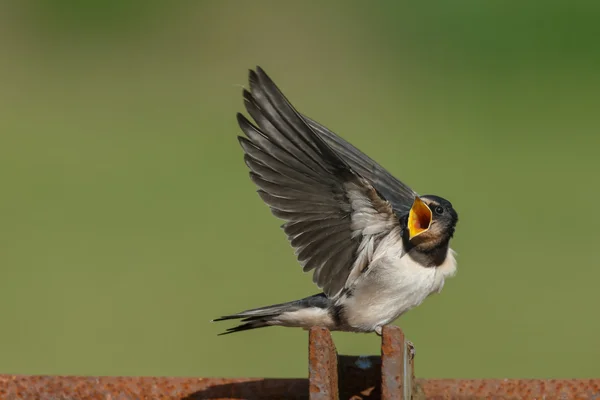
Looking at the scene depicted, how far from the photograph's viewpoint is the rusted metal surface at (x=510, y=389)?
283 cm

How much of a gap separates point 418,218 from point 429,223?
0.30ft

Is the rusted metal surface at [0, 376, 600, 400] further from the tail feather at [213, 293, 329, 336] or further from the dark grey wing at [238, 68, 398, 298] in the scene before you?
the tail feather at [213, 293, 329, 336]

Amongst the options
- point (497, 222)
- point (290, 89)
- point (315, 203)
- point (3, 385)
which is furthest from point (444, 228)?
point (290, 89)

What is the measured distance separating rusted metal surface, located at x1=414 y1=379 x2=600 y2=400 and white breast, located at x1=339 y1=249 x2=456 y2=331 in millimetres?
707

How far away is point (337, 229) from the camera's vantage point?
358 cm

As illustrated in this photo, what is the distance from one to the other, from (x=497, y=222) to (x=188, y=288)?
2702 millimetres

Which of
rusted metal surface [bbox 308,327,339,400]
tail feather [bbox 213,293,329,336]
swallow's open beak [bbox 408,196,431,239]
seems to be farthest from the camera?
tail feather [bbox 213,293,329,336]

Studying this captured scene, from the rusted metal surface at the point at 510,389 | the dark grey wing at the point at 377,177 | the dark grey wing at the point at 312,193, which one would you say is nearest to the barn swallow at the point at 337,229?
the dark grey wing at the point at 312,193

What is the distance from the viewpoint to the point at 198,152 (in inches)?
421

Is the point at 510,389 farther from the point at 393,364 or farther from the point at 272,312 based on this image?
the point at 272,312

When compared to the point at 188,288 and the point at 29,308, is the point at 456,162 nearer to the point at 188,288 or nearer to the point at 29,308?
the point at 188,288

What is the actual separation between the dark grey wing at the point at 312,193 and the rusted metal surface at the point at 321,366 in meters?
1.02

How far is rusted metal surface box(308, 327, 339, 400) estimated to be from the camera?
2.35 meters

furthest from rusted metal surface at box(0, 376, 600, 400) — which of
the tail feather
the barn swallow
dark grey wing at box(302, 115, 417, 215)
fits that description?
dark grey wing at box(302, 115, 417, 215)
